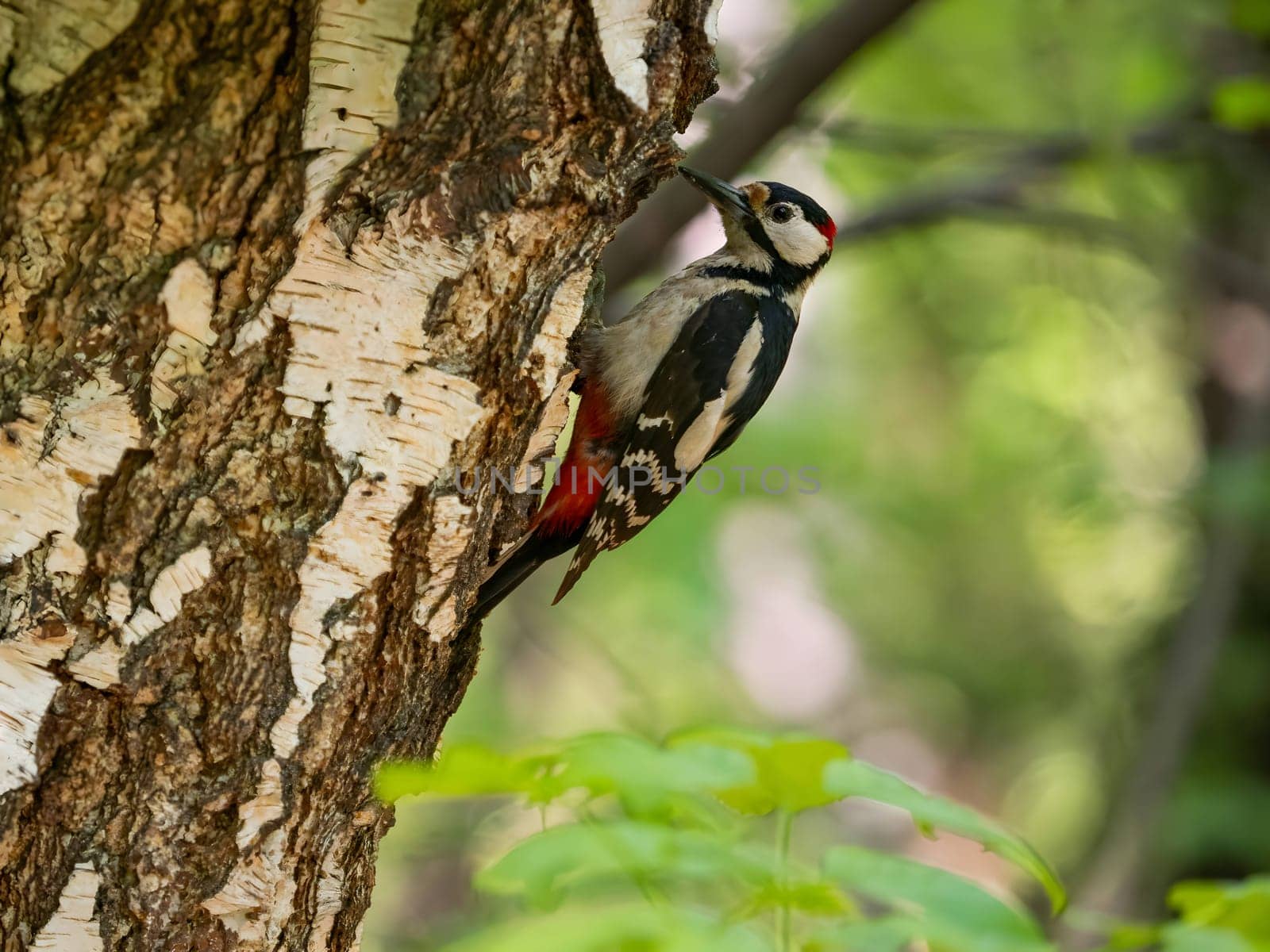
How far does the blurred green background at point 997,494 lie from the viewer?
12.8ft

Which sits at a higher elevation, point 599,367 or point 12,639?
point 599,367

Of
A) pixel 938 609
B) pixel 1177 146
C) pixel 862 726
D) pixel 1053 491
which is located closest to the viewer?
pixel 1177 146

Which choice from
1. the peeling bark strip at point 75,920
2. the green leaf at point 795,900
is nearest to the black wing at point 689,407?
the peeling bark strip at point 75,920

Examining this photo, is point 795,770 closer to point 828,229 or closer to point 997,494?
point 828,229

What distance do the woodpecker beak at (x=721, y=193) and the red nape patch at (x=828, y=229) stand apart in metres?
0.22

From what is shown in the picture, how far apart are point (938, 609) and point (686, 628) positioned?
114 inches

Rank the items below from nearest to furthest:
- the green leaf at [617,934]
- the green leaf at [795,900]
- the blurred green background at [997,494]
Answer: the green leaf at [617,934] → the green leaf at [795,900] → the blurred green background at [997,494]

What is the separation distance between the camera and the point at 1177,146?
4.00 metres

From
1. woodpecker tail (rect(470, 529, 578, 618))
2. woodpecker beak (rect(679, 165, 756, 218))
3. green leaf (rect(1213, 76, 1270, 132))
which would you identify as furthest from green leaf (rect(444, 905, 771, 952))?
green leaf (rect(1213, 76, 1270, 132))

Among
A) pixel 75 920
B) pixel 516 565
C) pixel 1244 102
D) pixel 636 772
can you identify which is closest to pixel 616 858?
pixel 636 772

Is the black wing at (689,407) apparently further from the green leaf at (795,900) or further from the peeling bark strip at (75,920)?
the green leaf at (795,900)

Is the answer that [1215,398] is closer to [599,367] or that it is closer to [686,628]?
[686,628]

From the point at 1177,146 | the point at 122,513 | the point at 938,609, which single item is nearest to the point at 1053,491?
the point at 1177,146

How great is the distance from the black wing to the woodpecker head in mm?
189
